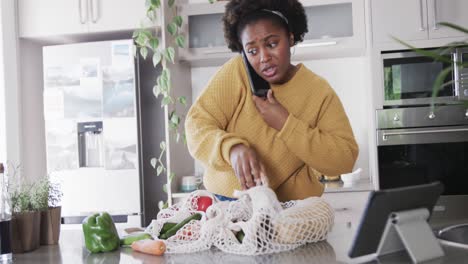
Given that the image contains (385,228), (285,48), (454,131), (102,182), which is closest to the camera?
(385,228)

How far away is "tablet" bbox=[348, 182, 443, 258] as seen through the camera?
2.74 feet

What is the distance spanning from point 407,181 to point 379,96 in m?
0.47

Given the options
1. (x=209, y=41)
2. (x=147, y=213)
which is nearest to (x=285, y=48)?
(x=209, y=41)

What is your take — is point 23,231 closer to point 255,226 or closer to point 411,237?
point 255,226

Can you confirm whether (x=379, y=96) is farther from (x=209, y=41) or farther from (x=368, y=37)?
(x=209, y=41)

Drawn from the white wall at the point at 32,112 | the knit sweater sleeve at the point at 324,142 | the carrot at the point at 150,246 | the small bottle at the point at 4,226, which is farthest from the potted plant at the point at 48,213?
the white wall at the point at 32,112

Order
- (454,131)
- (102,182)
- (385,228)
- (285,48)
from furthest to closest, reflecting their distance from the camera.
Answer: (102,182) → (454,131) → (285,48) → (385,228)

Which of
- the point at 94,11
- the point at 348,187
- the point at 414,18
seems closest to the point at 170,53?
the point at 94,11

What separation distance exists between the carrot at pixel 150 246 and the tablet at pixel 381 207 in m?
0.42

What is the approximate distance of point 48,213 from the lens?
1355 millimetres

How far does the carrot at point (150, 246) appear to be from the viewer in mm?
1115

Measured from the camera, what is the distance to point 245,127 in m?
1.41

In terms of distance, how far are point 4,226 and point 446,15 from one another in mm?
2365

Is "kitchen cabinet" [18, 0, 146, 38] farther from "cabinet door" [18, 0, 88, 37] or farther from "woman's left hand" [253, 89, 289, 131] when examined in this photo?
"woman's left hand" [253, 89, 289, 131]
